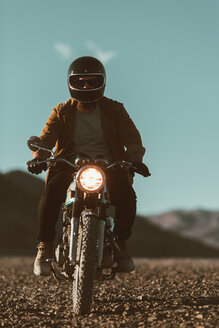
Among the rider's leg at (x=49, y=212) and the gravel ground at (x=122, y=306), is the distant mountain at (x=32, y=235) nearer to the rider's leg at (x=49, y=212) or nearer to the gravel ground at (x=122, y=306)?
the gravel ground at (x=122, y=306)

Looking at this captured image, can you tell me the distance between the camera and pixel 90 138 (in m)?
5.43

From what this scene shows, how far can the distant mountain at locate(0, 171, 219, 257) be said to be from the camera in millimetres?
45812

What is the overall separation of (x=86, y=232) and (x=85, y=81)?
5.79 ft

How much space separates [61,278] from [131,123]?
1842mm

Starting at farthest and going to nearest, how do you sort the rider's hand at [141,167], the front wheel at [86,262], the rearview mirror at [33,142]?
the rearview mirror at [33,142] < the rider's hand at [141,167] < the front wheel at [86,262]

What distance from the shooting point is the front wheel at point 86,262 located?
15.0 feet

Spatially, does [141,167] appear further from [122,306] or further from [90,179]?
[122,306]

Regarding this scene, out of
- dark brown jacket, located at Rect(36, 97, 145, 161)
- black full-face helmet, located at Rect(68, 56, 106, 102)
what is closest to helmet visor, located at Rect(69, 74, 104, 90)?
black full-face helmet, located at Rect(68, 56, 106, 102)

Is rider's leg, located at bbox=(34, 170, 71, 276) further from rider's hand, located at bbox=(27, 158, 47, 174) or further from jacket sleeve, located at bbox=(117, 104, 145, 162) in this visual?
jacket sleeve, located at bbox=(117, 104, 145, 162)

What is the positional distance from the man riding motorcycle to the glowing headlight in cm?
53

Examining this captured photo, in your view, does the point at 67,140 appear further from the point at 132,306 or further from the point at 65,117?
the point at 132,306

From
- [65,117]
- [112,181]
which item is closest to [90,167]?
[112,181]

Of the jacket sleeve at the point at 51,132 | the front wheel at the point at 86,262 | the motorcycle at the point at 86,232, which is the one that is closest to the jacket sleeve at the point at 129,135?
the motorcycle at the point at 86,232

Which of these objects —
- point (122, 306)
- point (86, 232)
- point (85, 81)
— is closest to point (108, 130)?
point (85, 81)
